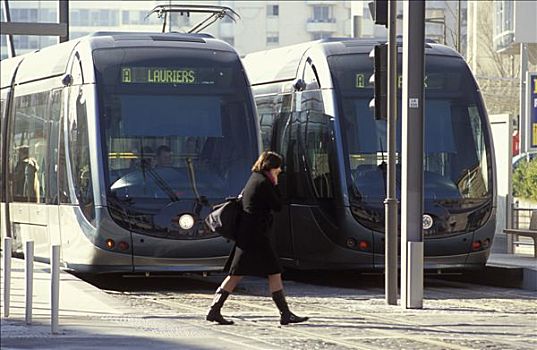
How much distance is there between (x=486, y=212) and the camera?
21.1 m

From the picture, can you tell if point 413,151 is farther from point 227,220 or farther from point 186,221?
point 186,221

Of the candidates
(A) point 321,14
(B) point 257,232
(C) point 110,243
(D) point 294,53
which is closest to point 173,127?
(C) point 110,243

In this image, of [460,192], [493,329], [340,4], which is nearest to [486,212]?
[460,192]

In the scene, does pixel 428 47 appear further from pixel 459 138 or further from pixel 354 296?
pixel 354 296

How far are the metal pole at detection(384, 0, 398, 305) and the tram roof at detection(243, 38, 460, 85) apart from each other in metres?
3.68

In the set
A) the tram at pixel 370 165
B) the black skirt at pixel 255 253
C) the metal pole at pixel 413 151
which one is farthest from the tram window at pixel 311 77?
the black skirt at pixel 255 253

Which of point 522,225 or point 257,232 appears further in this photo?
point 522,225

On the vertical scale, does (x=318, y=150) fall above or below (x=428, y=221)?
above

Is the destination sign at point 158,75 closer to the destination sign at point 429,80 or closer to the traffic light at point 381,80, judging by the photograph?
the destination sign at point 429,80

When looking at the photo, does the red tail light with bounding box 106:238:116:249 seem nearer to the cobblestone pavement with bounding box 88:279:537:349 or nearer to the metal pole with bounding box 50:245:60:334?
the cobblestone pavement with bounding box 88:279:537:349

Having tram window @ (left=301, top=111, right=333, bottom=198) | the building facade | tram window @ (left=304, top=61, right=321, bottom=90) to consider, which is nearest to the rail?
tram window @ (left=301, top=111, right=333, bottom=198)

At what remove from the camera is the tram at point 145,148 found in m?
19.9

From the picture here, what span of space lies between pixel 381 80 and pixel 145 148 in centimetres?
372

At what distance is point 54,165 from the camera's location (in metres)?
21.4
